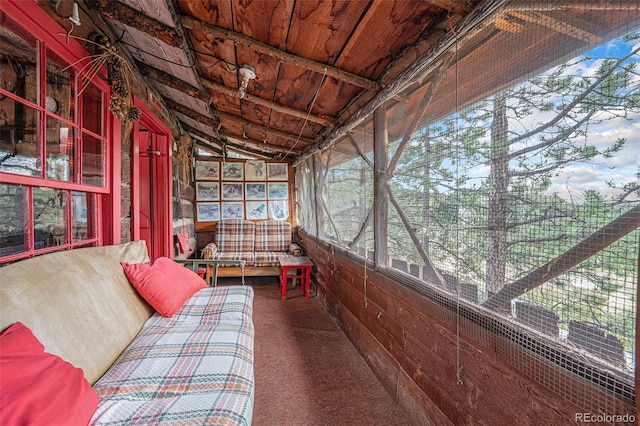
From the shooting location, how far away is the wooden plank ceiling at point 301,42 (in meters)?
1.14

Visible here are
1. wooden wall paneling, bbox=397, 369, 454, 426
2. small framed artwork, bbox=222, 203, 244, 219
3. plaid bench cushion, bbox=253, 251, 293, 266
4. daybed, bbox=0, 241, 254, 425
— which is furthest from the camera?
small framed artwork, bbox=222, 203, 244, 219

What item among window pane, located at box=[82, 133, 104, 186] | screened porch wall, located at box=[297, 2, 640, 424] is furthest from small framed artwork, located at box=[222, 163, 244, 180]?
screened porch wall, located at box=[297, 2, 640, 424]

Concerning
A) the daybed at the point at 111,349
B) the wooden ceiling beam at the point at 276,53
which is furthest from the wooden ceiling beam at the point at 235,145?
the daybed at the point at 111,349

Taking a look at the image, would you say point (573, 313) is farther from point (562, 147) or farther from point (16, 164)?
point (16, 164)

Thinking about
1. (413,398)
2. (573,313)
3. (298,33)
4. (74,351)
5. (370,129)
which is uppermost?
(298,33)

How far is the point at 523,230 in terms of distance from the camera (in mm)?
819

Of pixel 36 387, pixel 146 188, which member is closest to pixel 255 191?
pixel 146 188

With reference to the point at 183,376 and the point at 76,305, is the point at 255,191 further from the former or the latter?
the point at 183,376

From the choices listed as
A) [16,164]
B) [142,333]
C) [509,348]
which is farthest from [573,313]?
[16,164]

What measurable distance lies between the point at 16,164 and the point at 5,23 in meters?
0.56

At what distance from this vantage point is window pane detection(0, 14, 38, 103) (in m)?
1.04

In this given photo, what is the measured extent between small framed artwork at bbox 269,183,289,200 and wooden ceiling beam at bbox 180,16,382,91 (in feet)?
11.0

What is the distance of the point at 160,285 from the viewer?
1634mm

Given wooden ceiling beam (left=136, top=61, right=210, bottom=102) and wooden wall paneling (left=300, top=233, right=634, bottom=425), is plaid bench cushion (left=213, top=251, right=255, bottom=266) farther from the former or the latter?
wooden ceiling beam (left=136, top=61, right=210, bottom=102)
